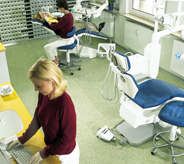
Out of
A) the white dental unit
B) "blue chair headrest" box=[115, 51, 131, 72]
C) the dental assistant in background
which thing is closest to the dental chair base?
the white dental unit

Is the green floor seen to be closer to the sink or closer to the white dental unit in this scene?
the white dental unit

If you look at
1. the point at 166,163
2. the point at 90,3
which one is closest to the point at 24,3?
the point at 90,3

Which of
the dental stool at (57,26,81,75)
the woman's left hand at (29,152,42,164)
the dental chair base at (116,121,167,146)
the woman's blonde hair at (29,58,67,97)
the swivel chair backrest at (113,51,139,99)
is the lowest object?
the dental chair base at (116,121,167,146)

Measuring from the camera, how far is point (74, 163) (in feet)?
6.34

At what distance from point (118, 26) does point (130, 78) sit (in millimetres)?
3489

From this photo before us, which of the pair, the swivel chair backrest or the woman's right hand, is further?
the swivel chair backrest

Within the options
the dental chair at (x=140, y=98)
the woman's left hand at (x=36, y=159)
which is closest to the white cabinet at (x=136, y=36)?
the dental chair at (x=140, y=98)

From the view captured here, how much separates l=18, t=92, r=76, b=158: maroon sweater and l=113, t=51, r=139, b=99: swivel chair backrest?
1.03 m

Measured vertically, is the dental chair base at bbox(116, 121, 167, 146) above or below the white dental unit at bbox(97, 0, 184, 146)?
below

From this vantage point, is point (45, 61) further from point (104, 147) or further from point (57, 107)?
point (104, 147)

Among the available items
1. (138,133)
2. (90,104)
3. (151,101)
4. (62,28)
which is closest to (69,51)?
(62,28)

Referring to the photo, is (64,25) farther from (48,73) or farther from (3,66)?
(48,73)

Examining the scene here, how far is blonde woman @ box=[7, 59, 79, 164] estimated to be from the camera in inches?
63.3

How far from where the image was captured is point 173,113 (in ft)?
8.82
